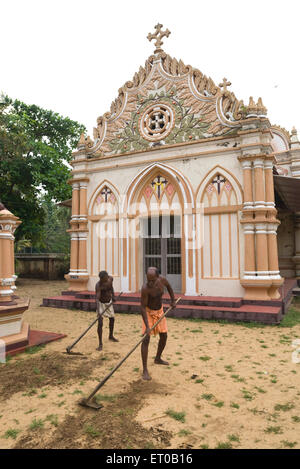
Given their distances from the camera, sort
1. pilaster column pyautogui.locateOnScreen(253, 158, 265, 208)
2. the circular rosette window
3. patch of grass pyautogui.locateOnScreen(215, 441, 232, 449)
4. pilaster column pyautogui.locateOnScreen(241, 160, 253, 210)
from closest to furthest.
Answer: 1. patch of grass pyautogui.locateOnScreen(215, 441, 232, 449)
2. pilaster column pyautogui.locateOnScreen(253, 158, 265, 208)
3. pilaster column pyautogui.locateOnScreen(241, 160, 253, 210)
4. the circular rosette window

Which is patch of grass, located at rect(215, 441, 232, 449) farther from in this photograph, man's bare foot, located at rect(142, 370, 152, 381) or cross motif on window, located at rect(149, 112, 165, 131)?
cross motif on window, located at rect(149, 112, 165, 131)

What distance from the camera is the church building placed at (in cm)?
861

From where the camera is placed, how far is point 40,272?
20.1 m

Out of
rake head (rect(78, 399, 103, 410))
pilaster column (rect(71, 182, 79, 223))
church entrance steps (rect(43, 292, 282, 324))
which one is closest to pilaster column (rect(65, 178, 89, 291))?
pilaster column (rect(71, 182, 79, 223))

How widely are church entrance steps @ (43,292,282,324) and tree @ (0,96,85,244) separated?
8.52 meters

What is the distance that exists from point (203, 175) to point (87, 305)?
5357mm

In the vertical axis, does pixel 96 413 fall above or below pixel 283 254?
below

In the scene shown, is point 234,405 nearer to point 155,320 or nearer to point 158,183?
point 155,320

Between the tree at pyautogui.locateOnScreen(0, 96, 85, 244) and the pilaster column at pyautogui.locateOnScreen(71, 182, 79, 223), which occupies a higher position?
the tree at pyautogui.locateOnScreen(0, 96, 85, 244)

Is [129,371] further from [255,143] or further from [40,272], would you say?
[40,272]

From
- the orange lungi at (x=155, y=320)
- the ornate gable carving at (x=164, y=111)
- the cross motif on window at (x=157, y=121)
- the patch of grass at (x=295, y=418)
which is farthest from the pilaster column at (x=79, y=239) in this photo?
the patch of grass at (x=295, y=418)

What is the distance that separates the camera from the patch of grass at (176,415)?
318 cm
